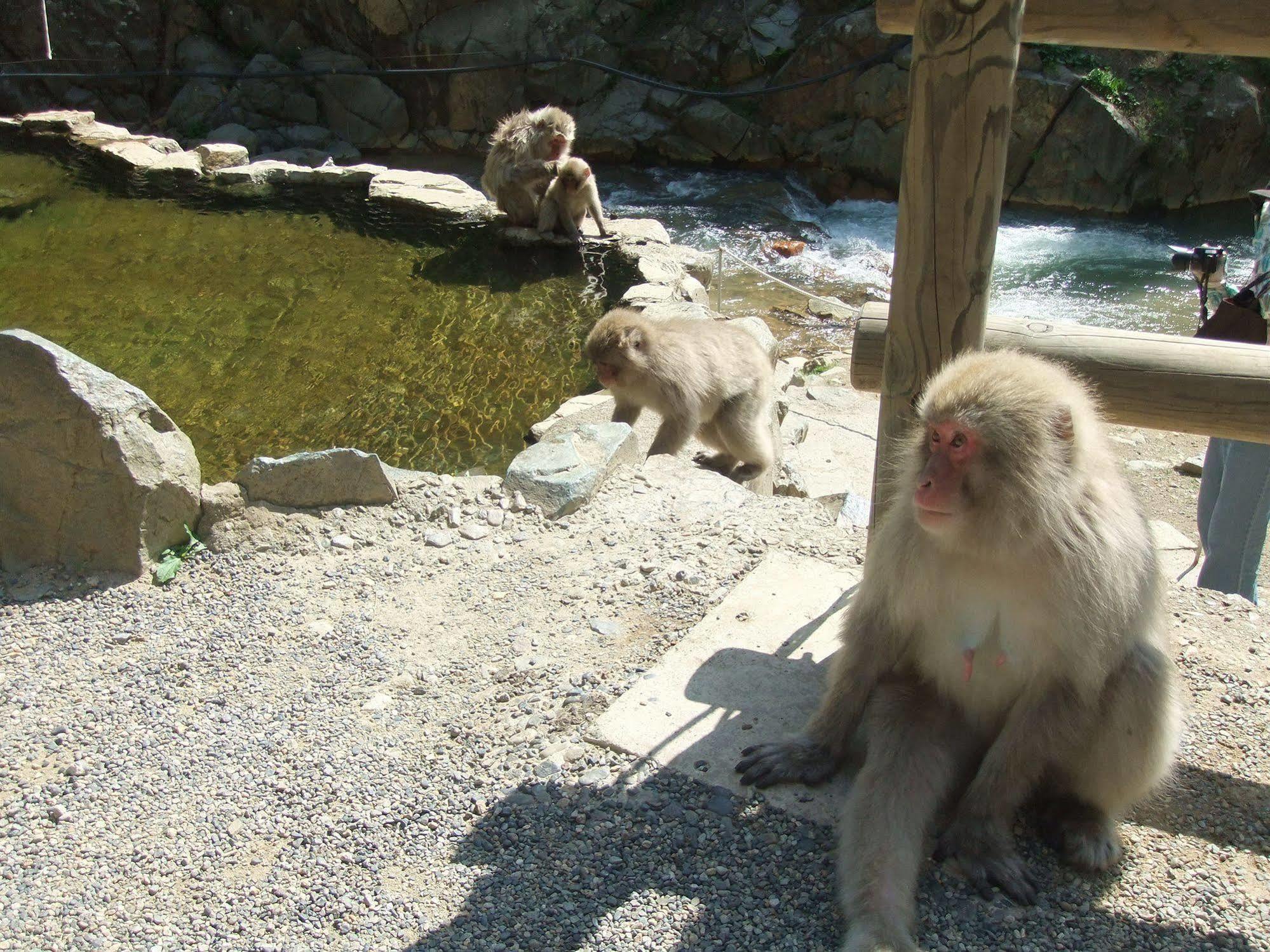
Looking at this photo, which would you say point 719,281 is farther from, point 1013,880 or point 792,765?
point 1013,880

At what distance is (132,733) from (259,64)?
1363 cm

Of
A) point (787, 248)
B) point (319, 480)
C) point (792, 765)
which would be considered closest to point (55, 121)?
point (787, 248)

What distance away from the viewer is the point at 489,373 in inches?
262

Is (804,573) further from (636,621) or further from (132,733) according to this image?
(132,733)

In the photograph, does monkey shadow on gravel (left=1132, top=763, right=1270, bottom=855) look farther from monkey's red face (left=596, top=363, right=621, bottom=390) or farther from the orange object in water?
the orange object in water

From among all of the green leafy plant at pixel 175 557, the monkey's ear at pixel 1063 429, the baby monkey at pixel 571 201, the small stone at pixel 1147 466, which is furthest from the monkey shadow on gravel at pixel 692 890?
the baby monkey at pixel 571 201

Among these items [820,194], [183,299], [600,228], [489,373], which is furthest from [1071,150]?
[183,299]

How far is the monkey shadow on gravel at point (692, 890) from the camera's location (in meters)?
2.19

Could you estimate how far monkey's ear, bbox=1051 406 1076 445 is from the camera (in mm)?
2137

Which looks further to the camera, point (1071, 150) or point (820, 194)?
point (820, 194)

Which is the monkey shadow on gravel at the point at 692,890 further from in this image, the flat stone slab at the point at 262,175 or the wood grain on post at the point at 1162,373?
the flat stone slab at the point at 262,175

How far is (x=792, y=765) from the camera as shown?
8.22 feet

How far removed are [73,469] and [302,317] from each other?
351 cm

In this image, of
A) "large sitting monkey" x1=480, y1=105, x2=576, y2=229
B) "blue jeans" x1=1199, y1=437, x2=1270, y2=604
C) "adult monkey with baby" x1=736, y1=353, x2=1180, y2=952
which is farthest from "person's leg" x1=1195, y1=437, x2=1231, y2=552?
"large sitting monkey" x1=480, y1=105, x2=576, y2=229
